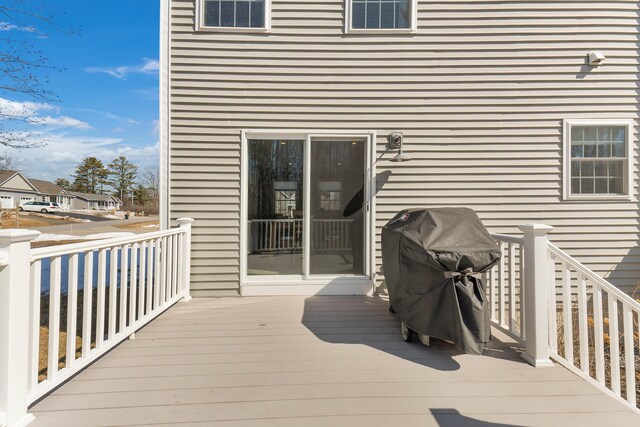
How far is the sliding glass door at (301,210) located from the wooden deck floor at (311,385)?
1118 millimetres

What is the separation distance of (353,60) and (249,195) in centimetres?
199

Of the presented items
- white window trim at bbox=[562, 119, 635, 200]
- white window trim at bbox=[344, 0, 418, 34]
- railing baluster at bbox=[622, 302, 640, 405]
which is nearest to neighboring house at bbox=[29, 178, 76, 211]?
white window trim at bbox=[344, 0, 418, 34]

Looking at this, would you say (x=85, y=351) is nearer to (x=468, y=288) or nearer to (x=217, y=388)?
(x=217, y=388)

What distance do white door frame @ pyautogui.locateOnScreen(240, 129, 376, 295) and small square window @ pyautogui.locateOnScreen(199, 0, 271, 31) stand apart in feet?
4.09

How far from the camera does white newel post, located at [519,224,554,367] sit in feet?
7.40

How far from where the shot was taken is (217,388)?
6.34ft

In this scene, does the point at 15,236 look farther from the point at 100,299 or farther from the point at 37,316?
the point at 100,299

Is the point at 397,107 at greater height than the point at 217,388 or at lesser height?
greater

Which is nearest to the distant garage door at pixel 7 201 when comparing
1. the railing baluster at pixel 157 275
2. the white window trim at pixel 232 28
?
the white window trim at pixel 232 28

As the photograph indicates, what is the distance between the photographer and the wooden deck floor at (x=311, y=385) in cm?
169

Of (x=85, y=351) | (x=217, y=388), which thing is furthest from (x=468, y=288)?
(x=85, y=351)

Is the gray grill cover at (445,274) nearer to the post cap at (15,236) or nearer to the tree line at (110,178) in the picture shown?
the post cap at (15,236)

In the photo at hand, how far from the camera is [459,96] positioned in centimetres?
393

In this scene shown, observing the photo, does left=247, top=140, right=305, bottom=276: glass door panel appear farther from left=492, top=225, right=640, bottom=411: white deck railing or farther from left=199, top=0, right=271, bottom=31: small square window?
left=492, top=225, right=640, bottom=411: white deck railing
